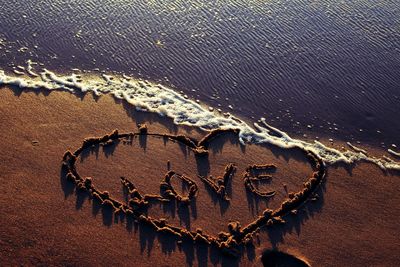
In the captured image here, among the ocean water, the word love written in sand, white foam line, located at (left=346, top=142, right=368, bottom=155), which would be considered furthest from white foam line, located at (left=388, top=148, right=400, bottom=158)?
the word love written in sand

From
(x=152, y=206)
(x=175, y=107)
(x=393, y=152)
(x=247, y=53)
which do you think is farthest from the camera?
(x=247, y=53)

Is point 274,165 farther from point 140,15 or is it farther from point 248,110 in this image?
point 140,15

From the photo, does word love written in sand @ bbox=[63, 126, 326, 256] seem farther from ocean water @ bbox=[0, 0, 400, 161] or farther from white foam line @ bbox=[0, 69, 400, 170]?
ocean water @ bbox=[0, 0, 400, 161]

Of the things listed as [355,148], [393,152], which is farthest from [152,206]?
[393,152]

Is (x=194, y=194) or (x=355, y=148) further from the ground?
(x=355, y=148)

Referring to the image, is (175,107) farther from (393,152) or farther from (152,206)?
(393,152)

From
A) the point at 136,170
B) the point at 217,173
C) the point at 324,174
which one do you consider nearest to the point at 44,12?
the point at 136,170

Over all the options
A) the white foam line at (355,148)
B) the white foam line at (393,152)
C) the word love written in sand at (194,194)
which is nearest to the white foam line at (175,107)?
the white foam line at (355,148)
